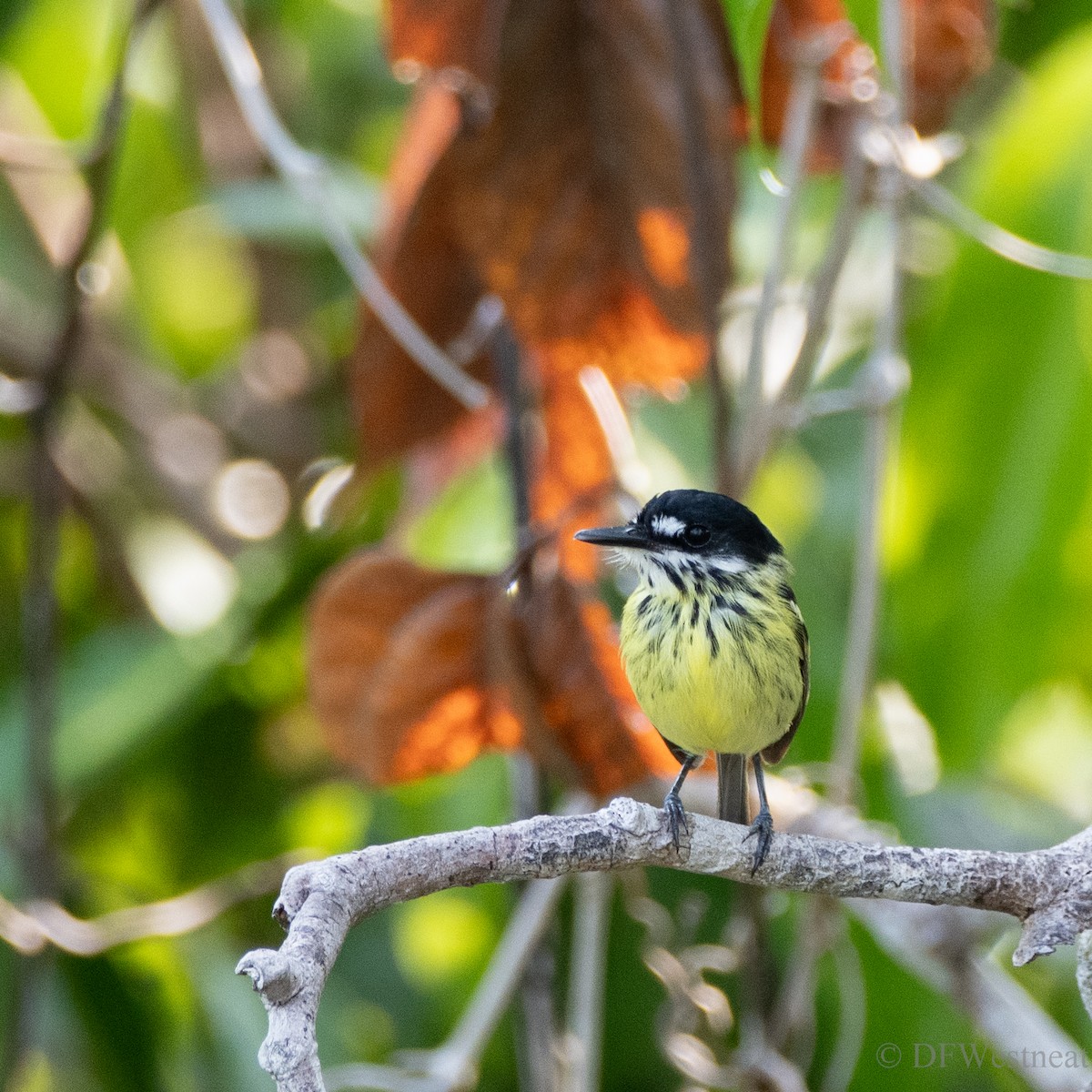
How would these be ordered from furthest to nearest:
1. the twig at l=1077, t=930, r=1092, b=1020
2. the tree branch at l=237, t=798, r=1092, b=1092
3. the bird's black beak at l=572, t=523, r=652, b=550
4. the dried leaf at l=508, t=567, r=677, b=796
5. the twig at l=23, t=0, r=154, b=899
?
the twig at l=23, t=0, r=154, b=899 → the dried leaf at l=508, t=567, r=677, b=796 → the bird's black beak at l=572, t=523, r=652, b=550 → the twig at l=1077, t=930, r=1092, b=1020 → the tree branch at l=237, t=798, r=1092, b=1092

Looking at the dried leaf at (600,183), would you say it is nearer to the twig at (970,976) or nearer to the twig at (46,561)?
the twig at (46,561)

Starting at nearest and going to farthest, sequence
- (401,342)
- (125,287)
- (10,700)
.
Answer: (401,342), (10,700), (125,287)

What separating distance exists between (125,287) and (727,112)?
9.51 feet

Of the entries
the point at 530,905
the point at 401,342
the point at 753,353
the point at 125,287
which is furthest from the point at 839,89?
the point at 125,287

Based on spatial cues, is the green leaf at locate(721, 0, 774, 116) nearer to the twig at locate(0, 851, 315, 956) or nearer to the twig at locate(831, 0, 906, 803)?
the twig at locate(831, 0, 906, 803)

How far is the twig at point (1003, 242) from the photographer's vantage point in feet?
8.79

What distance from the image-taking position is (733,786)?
2641 mm

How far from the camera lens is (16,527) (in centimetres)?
440

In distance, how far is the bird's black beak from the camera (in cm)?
223

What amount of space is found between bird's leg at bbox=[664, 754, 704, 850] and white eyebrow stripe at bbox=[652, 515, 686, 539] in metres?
0.37

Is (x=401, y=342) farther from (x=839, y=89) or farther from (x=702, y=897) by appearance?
(x=702, y=897)

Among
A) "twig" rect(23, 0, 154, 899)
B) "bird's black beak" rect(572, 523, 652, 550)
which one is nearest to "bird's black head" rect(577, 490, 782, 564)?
"bird's black beak" rect(572, 523, 652, 550)

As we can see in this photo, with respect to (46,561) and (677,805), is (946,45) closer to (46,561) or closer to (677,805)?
(677,805)

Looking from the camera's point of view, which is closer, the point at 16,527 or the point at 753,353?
the point at 753,353
